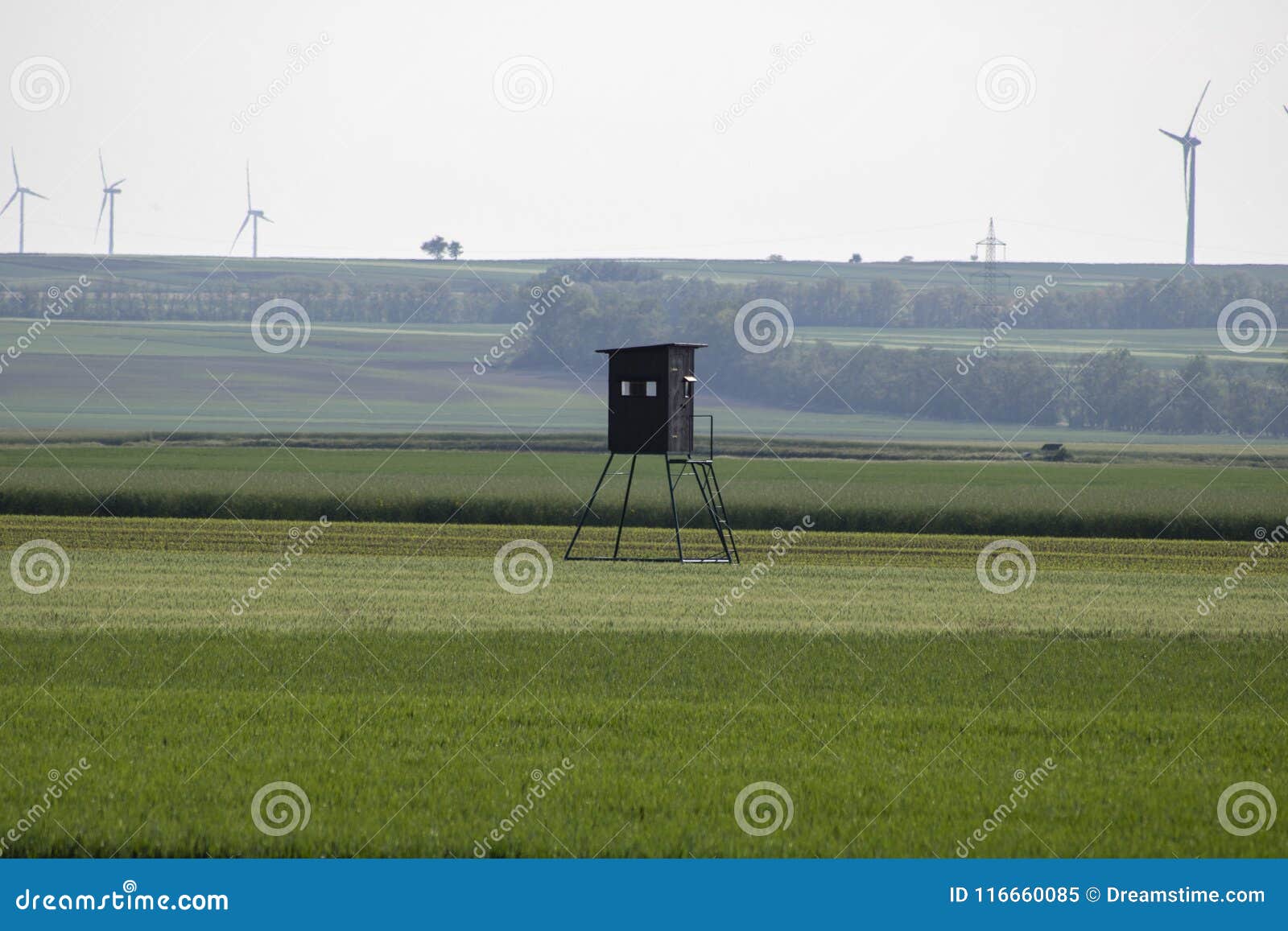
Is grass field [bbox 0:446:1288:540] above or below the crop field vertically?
below

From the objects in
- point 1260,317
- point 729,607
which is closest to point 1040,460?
point 729,607

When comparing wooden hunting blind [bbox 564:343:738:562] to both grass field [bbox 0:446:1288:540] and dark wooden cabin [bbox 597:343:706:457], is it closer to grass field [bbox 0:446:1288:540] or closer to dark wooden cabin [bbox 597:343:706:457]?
dark wooden cabin [bbox 597:343:706:457]

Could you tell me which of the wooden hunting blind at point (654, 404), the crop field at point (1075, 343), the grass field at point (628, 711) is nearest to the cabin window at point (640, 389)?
the wooden hunting blind at point (654, 404)

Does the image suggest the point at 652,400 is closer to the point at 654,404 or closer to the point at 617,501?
the point at 654,404

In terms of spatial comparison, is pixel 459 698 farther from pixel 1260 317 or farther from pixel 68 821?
pixel 1260 317

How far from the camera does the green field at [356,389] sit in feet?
486

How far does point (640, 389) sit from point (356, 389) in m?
138

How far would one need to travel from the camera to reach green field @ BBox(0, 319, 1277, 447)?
148 m

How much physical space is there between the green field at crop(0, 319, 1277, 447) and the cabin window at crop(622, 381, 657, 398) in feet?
315

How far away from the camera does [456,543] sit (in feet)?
137

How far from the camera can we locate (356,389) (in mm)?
171000

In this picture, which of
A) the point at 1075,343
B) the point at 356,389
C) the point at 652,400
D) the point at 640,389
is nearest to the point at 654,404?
the point at 652,400

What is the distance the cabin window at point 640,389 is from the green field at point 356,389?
96.0m

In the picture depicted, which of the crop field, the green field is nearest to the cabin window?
Result: the green field
